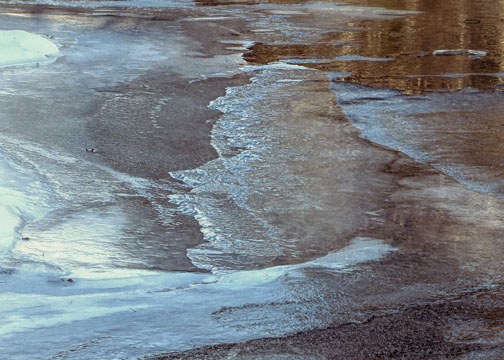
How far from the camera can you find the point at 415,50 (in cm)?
1280

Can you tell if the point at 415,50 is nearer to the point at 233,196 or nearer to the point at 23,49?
the point at 23,49

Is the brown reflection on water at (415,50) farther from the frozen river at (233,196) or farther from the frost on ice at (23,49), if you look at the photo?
the frost on ice at (23,49)

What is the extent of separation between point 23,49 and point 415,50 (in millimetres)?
6619

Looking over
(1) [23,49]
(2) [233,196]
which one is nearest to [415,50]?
(1) [23,49]

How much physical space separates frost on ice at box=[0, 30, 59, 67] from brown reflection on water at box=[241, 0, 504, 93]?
3.24m

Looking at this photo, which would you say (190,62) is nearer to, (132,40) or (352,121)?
(132,40)

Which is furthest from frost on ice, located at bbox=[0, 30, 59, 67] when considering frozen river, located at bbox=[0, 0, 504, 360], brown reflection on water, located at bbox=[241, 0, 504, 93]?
brown reflection on water, located at bbox=[241, 0, 504, 93]

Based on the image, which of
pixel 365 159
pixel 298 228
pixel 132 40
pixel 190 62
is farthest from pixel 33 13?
pixel 298 228

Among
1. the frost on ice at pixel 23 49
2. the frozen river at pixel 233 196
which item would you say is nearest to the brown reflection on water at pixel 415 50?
the frozen river at pixel 233 196

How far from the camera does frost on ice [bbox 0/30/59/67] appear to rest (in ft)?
35.3

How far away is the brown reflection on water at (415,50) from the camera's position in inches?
397

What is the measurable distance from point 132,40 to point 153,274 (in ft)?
33.9

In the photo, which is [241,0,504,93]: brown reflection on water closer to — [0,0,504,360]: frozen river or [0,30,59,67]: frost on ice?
[0,0,504,360]: frozen river

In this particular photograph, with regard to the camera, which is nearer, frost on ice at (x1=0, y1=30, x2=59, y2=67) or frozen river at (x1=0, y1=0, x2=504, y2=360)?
frozen river at (x1=0, y1=0, x2=504, y2=360)
